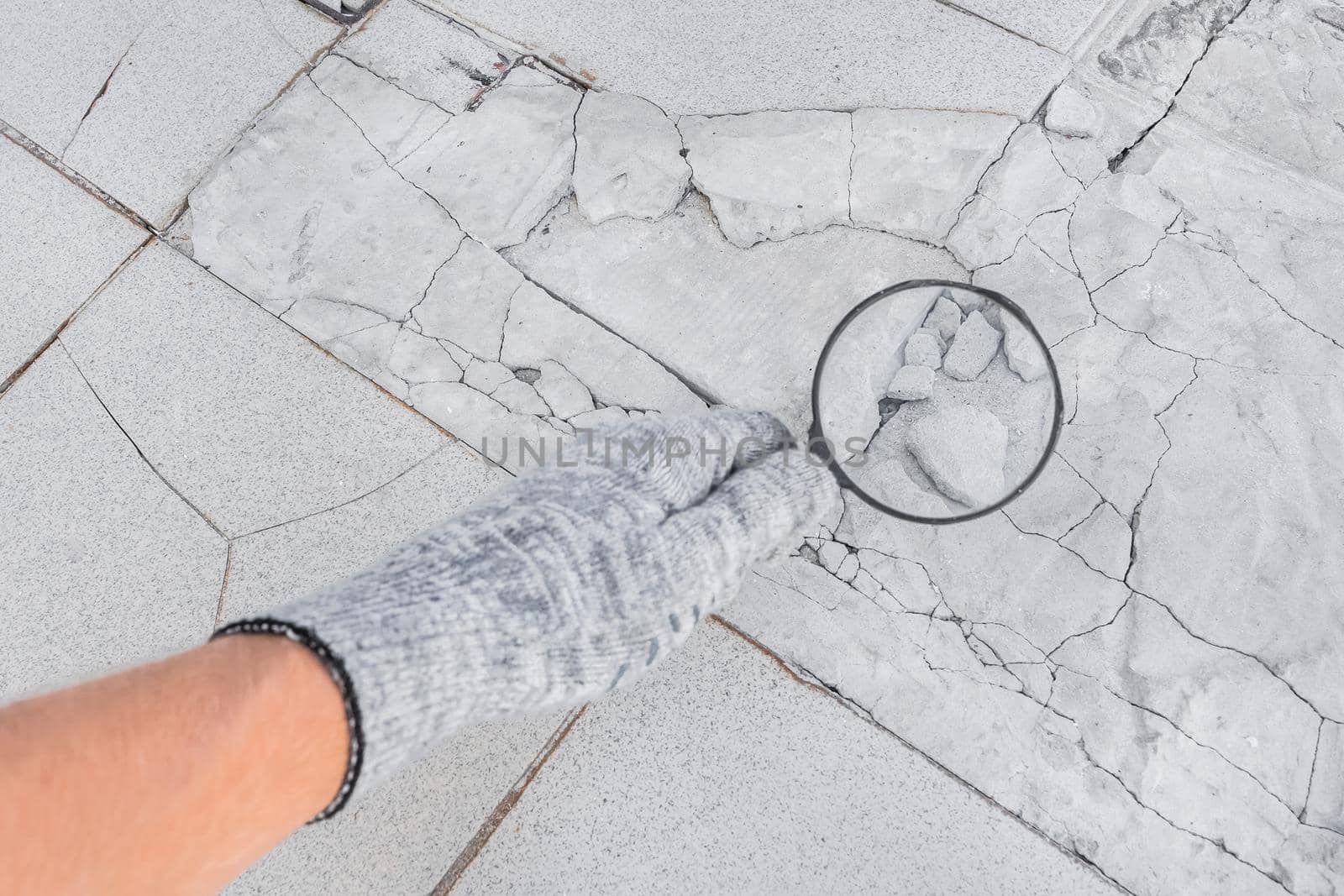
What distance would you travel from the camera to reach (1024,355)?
2.11 meters

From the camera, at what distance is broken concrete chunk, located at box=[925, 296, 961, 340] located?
2.18m

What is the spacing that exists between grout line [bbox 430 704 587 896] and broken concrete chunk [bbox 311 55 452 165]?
161cm

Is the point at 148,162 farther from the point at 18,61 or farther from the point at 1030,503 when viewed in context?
the point at 1030,503

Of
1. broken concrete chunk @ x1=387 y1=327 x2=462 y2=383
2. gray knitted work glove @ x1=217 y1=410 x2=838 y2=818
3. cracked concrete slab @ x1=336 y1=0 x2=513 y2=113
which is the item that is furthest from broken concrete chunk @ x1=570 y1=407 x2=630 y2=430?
cracked concrete slab @ x1=336 y1=0 x2=513 y2=113

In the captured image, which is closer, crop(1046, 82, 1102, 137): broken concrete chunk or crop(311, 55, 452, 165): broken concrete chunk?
crop(1046, 82, 1102, 137): broken concrete chunk

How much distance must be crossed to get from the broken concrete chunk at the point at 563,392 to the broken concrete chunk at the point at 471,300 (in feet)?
0.48

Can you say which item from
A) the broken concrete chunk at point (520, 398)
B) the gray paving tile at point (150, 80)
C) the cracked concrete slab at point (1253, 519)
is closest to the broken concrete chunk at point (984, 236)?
the cracked concrete slab at point (1253, 519)

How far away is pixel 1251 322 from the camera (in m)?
2.19

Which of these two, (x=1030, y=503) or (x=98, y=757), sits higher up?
(x=1030, y=503)

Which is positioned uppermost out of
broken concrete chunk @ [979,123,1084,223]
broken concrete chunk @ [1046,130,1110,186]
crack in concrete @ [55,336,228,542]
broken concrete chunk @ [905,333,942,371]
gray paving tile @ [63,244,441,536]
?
broken concrete chunk @ [1046,130,1110,186]

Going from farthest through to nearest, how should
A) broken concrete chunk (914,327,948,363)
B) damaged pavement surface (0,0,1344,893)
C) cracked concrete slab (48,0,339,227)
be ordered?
cracked concrete slab (48,0,339,227) → broken concrete chunk (914,327,948,363) → damaged pavement surface (0,0,1344,893)

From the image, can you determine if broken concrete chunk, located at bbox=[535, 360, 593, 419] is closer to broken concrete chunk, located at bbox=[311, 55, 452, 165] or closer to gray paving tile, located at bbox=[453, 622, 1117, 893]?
gray paving tile, located at bbox=[453, 622, 1117, 893]

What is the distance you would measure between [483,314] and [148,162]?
45.1 inches

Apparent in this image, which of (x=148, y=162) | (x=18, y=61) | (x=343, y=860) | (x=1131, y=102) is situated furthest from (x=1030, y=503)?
(x=18, y=61)
